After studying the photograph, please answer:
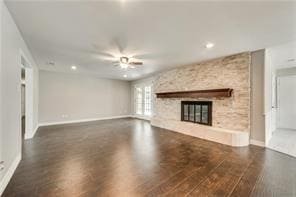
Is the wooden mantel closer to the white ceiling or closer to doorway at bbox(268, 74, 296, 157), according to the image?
the white ceiling

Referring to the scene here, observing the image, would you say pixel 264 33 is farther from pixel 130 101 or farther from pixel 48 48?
pixel 130 101

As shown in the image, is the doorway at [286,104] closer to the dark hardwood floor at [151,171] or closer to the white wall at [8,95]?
the dark hardwood floor at [151,171]

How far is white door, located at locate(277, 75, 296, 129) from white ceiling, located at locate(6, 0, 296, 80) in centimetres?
354

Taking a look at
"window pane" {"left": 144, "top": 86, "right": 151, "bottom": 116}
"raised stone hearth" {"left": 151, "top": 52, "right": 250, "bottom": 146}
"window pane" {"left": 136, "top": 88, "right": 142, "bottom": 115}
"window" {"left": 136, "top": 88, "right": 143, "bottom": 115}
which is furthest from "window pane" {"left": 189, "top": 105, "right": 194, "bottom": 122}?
"window pane" {"left": 136, "top": 88, "right": 142, "bottom": 115}

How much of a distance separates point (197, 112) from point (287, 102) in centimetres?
376

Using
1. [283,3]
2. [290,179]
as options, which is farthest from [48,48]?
[290,179]

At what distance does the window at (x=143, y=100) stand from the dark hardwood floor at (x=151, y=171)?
17.3 feet

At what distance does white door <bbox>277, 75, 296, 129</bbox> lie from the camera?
20.2 feet

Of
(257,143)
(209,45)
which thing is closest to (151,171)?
(209,45)

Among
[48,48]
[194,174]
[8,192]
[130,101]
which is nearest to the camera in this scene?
[8,192]

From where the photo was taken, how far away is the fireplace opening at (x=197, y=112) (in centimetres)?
542

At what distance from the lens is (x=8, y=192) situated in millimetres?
2141

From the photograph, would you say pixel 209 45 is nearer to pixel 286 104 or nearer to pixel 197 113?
pixel 197 113

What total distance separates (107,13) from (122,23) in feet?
1.18
